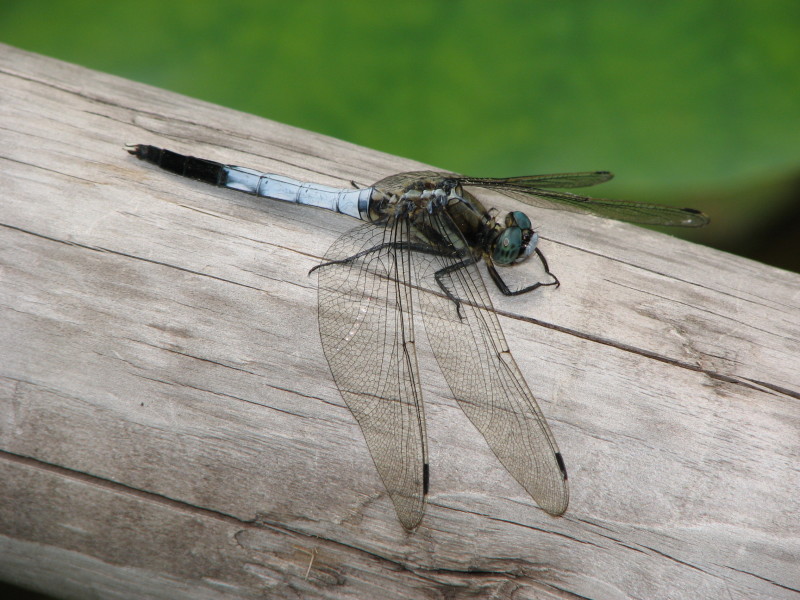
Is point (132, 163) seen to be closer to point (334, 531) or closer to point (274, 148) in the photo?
point (274, 148)

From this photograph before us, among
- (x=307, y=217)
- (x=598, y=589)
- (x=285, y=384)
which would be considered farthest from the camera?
(x=307, y=217)

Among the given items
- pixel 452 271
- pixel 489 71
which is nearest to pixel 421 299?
pixel 452 271

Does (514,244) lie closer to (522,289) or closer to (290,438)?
(522,289)

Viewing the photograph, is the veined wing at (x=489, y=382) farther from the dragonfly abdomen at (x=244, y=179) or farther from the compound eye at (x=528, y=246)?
the dragonfly abdomen at (x=244, y=179)

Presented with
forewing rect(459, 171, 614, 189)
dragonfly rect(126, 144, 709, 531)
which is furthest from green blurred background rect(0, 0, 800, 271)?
dragonfly rect(126, 144, 709, 531)

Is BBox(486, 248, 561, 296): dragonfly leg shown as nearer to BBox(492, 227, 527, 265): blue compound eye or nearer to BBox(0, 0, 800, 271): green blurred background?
BBox(492, 227, 527, 265): blue compound eye

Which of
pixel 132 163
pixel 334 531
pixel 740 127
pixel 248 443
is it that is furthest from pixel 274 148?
pixel 740 127
